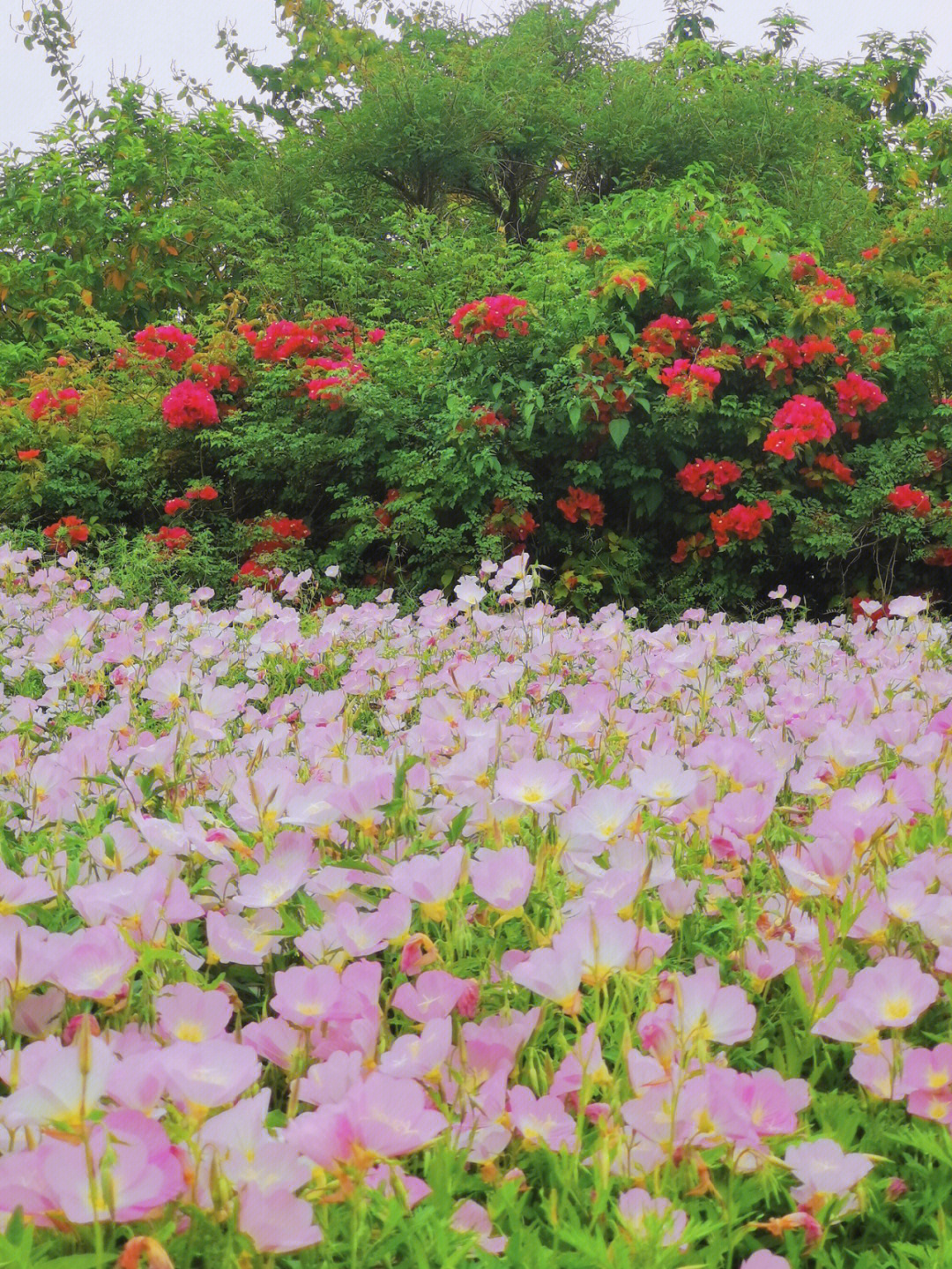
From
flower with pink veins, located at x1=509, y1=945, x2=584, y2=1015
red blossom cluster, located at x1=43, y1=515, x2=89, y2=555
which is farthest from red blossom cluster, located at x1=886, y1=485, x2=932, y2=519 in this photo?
flower with pink veins, located at x1=509, y1=945, x2=584, y2=1015

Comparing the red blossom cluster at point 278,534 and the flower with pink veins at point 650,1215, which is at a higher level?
the red blossom cluster at point 278,534

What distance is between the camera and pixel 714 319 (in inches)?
222

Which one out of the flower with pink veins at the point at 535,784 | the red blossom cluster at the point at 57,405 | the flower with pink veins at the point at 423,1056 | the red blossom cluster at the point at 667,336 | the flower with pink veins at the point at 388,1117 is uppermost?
the red blossom cluster at the point at 57,405

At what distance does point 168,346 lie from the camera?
724 cm

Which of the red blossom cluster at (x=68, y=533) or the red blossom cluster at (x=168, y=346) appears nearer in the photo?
the red blossom cluster at (x=68, y=533)

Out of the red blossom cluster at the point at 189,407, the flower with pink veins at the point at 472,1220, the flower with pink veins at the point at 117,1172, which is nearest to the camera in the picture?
the flower with pink veins at the point at 117,1172

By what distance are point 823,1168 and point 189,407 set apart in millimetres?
6099

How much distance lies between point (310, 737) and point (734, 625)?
2526mm

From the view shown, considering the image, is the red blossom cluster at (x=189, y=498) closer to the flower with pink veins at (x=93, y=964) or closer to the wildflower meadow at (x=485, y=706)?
the wildflower meadow at (x=485, y=706)

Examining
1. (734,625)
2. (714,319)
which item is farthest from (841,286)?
(734,625)

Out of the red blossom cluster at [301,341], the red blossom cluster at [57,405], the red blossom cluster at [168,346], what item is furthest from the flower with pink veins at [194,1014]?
the red blossom cluster at [168,346]

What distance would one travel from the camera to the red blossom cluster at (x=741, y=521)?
5422 mm

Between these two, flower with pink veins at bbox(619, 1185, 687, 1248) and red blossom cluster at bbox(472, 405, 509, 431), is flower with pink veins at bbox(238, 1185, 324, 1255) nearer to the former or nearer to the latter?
flower with pink veins at bbox(619, 1185, 687, 1248)

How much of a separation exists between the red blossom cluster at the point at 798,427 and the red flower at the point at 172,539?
123 inches
